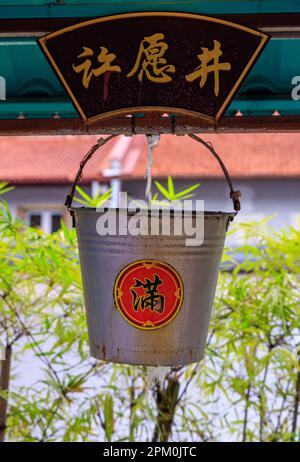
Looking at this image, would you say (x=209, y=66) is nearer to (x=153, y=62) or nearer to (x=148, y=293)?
(x=153, y=62)

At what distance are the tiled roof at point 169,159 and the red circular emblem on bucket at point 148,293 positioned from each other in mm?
7120

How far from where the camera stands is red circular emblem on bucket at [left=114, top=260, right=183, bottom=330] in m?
1.78

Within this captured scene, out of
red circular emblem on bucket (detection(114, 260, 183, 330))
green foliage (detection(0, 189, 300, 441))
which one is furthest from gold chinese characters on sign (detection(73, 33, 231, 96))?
green foliage (detection(0, 189, 300, 441))

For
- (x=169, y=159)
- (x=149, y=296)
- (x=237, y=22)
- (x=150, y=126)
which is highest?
(x=169, y=159)

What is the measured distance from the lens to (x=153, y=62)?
1.83 m

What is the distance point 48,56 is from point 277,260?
5.42ft

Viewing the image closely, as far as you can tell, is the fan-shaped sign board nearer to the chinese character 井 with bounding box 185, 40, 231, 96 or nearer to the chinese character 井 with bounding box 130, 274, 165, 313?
the chinese character 井 with bounding box 185, 40, 231, 96

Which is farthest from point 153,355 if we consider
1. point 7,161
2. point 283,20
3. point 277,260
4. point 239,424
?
point 7,161

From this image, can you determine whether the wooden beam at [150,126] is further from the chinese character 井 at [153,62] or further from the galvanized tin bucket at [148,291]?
the galvanized tin bucket at [148,291]

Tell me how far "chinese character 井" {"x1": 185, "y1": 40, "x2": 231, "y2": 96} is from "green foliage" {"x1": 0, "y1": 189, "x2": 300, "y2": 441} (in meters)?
1.40

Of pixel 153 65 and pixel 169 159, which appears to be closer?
pixel 153 65

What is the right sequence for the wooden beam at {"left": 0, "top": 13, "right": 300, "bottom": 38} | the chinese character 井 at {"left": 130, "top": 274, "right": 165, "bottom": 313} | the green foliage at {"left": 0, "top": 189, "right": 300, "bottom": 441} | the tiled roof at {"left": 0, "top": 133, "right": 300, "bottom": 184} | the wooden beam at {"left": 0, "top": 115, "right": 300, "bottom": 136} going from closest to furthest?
1. the chinese character 井 at {"left": 130, "top": 274, "right": 165, "bottom": 313}
2. the wooden beam at {"left": 0, "top": 13, "right": 300, "bottom": 38}
3. the wooden beam at {"left": 0, "top": 115, "right": 300, "bottom": 136}
4. the green foliage at {"left": 0, "top": 189, "right": 300, "bottom": 441}
5. the tiled roof at {"left": 0, "top": 133, "right": 300, "bottom": 184}

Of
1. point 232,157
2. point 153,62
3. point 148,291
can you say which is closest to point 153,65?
point 153,62
